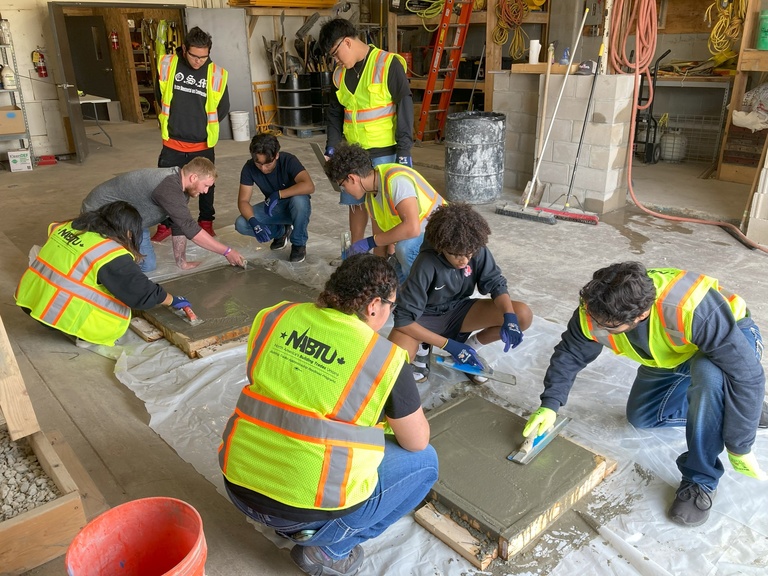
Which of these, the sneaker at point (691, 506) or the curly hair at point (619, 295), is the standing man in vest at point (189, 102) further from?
the sneaker at point (691, 506)

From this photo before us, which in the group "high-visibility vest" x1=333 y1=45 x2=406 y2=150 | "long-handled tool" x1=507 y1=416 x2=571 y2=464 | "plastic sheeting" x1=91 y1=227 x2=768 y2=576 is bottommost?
"plastic sheeting" x1=91 y1=227 x2=768 y2=576

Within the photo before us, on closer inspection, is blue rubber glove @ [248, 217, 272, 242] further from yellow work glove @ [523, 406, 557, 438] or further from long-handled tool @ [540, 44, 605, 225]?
yellow work glove @ [523, 406, 557, 438]

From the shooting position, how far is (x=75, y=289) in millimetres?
2742

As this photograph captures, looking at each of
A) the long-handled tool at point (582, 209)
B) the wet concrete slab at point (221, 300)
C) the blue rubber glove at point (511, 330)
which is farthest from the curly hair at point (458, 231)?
the long-handled tool at point (582, 209)

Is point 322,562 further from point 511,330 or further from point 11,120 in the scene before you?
point 11,120

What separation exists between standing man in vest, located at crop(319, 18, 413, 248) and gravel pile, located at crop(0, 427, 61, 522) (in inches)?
82.5

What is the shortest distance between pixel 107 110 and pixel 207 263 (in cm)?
828

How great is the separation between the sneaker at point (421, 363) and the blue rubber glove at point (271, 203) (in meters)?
1.64

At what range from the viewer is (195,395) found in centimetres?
254

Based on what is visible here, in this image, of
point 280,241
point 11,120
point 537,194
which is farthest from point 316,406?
point 11,120

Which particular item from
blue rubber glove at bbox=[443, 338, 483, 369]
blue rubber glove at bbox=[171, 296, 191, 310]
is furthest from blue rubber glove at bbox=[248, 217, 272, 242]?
blue rubber glove at bbox=[443, 338, 483, 369]

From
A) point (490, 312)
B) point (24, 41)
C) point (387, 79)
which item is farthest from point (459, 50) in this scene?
point (490, 312)

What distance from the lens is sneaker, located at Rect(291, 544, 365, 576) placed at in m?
1.63

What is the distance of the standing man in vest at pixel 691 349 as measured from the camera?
5.60 feet
